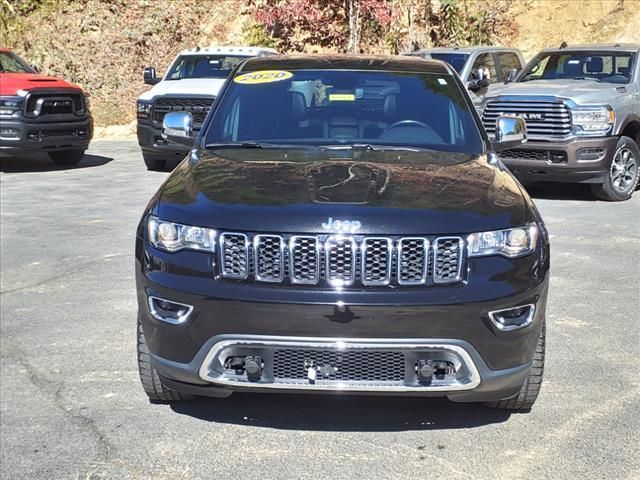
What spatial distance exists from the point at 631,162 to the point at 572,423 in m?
7.68

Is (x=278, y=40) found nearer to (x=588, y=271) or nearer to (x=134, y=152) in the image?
(x=134, y=152)

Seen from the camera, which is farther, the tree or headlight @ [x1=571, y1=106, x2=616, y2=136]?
the tree

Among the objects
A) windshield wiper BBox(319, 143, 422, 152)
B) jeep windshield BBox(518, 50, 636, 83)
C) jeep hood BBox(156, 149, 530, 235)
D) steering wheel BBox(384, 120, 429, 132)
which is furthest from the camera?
jeep windshield BBox(518, 50, 636, 83)

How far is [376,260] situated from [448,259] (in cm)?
31

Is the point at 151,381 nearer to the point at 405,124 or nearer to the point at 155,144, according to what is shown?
the point at 405,124

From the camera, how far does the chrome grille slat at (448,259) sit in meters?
3.89

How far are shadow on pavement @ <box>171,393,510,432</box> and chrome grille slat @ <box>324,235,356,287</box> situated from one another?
0.89 meters

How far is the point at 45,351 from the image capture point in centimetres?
552

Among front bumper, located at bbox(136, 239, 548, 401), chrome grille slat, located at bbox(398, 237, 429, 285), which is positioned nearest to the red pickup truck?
front bumper, located at bbox(136, 239, 548, 401)

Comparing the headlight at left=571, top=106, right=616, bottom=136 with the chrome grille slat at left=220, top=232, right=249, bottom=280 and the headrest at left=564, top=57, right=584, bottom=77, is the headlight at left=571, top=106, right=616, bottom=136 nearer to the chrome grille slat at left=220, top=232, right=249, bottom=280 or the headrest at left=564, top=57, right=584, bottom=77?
the headrest at left=564, top=57, right=584, bottom=77

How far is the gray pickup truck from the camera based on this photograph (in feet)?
35.6

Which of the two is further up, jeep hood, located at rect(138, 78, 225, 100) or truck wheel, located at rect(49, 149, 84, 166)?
jeep hood, located at rect(138, 78, 225, 100)

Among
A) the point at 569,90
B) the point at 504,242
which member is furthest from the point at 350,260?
the point at 569,90

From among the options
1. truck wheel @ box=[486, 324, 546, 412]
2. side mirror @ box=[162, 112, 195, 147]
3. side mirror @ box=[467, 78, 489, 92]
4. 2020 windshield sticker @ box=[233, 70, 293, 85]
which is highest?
2020 windshield sticker @ box=[233, 70, 293, 85]
